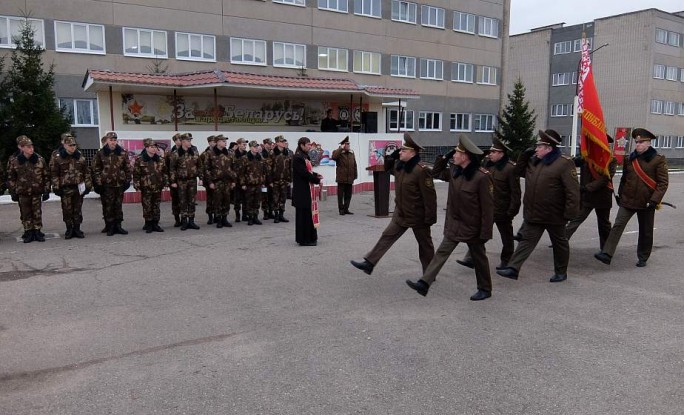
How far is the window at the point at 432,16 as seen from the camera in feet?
130

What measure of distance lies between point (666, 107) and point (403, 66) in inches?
1262

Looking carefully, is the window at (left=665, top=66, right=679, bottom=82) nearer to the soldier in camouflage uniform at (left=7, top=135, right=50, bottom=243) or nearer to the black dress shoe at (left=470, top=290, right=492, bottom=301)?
the black dress shoe at (left=470, top=290, right=492, bottom=301)

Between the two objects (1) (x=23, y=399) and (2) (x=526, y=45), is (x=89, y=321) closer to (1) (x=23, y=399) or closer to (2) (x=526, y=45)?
(1) (x=23, y=399)

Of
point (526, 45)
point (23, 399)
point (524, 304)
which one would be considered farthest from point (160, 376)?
point (526, 45)

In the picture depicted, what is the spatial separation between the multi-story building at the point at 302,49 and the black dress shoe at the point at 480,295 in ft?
41.4

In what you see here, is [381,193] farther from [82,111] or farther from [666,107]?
[666,107]

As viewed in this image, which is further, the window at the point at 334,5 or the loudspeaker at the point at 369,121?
the window at the point at 334,5

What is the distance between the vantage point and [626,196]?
8.49 m

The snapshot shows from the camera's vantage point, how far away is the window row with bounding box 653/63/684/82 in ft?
A: 174

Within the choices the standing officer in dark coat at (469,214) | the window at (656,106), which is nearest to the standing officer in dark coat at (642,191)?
the standing officer in dark coat at (469,214)

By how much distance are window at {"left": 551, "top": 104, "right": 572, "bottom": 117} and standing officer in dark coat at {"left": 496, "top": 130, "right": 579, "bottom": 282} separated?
5488 cm

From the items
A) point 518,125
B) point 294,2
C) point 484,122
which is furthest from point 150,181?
point 484,122

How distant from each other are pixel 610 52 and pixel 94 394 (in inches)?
2366

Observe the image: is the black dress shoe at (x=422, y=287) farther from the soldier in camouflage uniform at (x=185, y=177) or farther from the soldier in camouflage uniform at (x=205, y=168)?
the soldier in camouflage uniform at (x=205, y=168)
